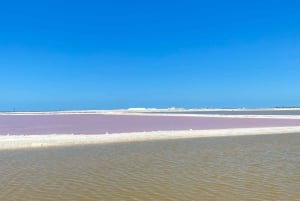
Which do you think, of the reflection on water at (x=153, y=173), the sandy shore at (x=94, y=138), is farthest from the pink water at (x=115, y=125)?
the reflection on water at (x=153, y=173)

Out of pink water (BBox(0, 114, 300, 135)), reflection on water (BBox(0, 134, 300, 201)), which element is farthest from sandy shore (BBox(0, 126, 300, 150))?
pink water (BBox(0, 114, 300, 135))

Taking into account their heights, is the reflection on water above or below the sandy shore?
below

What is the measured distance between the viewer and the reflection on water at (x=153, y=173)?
7020 millimetres

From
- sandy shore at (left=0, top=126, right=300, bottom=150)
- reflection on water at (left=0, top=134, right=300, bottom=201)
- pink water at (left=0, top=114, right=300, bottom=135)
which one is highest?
pink water at (left=0, top=114, right=300, bottom=135)

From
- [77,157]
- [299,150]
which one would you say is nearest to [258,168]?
[299,150]

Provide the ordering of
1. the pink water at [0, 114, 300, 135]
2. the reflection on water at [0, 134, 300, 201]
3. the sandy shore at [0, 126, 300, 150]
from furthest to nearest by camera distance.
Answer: the pink water at [0, 114, 300, 135] < the sandy shore at [0, 126, 300, 150] < the reflection on water at [0, 134, 300, 201]

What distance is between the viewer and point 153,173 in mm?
9039

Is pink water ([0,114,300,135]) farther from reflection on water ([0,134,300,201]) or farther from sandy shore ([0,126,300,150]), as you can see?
reflection on water ([0,134,300,201])

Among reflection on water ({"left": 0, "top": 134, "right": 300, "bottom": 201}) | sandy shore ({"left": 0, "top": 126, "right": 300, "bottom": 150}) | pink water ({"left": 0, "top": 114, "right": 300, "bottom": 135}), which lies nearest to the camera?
reflection on water ({"left": 0, "top": 134, "right": 300, "bottom": 201})

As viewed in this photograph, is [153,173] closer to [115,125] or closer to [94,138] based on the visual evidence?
A: [94,138]

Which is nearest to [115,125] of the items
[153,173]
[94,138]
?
[94,138]

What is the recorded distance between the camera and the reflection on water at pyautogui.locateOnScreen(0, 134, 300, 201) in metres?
7.02

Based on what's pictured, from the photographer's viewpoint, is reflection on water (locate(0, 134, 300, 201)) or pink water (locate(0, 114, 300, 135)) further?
pink water (locate(0, 114, 300, 135))

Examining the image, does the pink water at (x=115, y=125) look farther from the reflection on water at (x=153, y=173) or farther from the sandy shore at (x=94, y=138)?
the reflection on water at (x=153, y=173)
